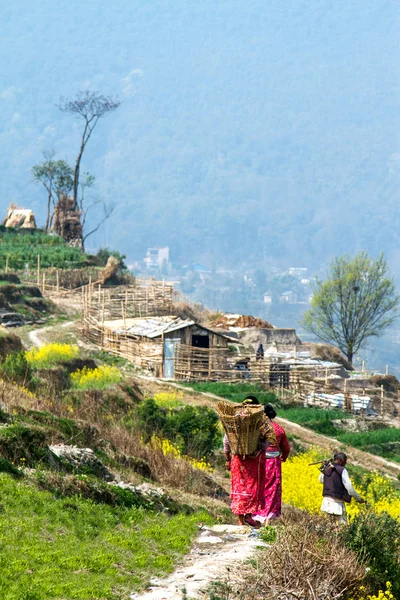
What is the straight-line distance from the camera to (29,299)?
5031 centimetres

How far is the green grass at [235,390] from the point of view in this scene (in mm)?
37269

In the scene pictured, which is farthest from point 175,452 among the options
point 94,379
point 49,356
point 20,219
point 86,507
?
point 20,219

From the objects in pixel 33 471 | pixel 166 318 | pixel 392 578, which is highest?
pixel 166 318

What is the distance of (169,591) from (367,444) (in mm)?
23401

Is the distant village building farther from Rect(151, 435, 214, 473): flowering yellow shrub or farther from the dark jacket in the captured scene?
the dark jacket

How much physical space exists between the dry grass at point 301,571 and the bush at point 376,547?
1.50 ft

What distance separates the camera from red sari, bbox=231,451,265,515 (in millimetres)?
12711

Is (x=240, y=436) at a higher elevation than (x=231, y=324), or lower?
lower

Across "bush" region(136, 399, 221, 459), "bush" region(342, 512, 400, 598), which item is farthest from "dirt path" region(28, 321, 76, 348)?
"bush" region(342, 512, 400, 598)

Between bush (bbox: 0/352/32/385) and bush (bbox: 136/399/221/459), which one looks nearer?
bush (bbox: 136/399/221/459)

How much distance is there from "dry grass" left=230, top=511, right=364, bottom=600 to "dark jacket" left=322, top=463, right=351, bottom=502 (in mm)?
2332

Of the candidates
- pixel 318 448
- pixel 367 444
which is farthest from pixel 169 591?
pixel 367 444

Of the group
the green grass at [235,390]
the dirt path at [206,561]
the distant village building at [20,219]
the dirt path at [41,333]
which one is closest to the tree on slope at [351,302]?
the distant village building at [20,219]

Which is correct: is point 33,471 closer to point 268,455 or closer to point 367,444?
point 268,455
